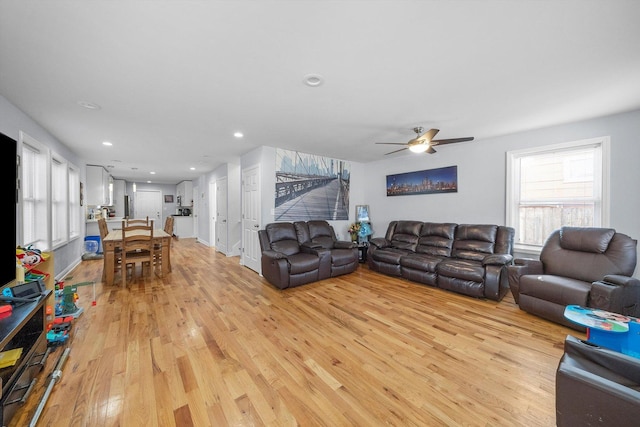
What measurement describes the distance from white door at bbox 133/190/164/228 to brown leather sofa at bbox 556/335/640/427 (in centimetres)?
1248

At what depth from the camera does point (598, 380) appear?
102cm

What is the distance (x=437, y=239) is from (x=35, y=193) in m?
6.26

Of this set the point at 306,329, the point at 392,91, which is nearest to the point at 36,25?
the point at 392,91

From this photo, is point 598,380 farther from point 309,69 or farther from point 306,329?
point 309,69

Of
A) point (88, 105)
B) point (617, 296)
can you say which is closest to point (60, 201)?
point (88, 105)

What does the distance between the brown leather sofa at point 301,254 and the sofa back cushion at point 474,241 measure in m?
1.79

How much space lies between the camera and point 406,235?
481cm

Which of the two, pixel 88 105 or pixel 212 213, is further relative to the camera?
pixel 212 213

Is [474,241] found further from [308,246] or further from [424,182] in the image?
[308,246]

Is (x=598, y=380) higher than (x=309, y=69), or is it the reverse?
(x=309, y=69)

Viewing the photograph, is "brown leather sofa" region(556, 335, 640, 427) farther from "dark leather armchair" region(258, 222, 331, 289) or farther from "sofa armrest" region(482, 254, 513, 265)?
"dark leather armchair" region(258, 222, 331, 289)

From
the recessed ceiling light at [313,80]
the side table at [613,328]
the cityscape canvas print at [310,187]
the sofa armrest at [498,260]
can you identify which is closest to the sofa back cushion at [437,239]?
the sofa armrest at [498,260]

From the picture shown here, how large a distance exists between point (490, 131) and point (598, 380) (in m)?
3.62

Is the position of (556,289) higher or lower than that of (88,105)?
lower
